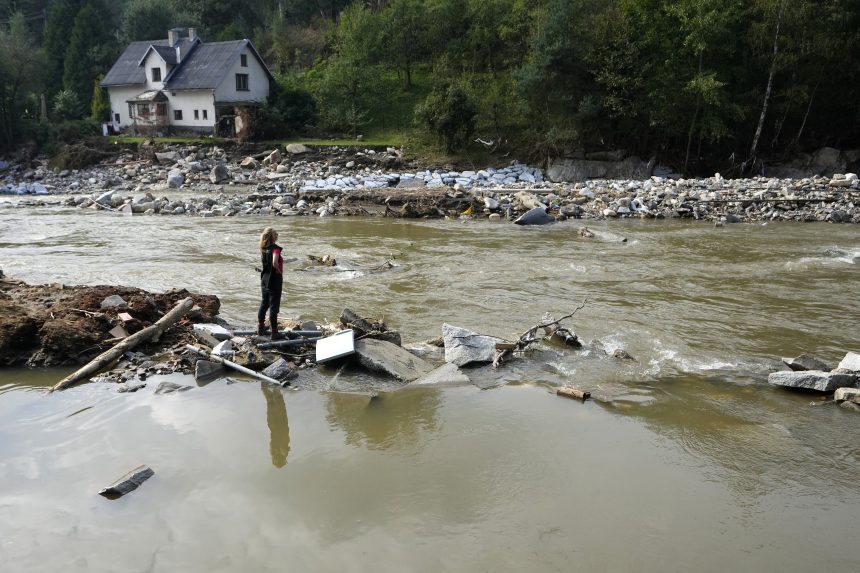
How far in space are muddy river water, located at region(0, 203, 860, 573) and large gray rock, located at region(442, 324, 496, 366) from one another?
1.46ft

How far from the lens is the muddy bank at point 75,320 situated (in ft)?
28.3

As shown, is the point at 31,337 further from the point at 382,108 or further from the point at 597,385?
the point at 382,108

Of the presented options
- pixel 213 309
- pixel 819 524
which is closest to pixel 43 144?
pixel 213 309

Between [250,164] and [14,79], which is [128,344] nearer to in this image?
[250,164]

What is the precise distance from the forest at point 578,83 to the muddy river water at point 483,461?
24706 millimetres

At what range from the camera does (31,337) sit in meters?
8.95

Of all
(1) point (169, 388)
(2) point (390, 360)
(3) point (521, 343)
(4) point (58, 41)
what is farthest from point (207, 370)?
(4) point (58, 41)

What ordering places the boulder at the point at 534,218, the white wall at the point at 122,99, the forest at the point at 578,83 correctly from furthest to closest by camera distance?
the white wall at the point at 122,99 < the forest at the point at 578,83 < the boulder at the point at 534,218

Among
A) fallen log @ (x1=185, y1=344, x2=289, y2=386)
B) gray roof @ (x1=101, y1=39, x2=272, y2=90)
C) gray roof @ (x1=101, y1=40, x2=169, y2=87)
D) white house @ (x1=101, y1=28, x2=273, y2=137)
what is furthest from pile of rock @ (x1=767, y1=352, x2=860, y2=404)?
gray roof @ (x1=101, y1=40, x2=169, y2=87)

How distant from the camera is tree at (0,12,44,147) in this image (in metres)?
41.9

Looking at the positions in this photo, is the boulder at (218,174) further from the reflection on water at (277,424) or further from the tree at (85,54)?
the tree at (85,54)

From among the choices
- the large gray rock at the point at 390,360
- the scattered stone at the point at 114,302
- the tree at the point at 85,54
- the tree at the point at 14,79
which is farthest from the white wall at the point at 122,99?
the large gray rock at the point at 390,360

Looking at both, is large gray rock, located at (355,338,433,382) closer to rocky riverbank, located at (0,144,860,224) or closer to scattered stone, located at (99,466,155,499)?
scattered stone, located at (99,466,155,499)

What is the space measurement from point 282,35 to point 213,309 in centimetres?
5404
